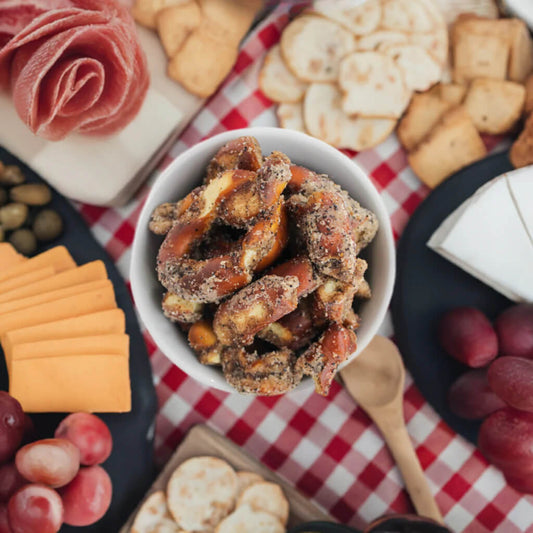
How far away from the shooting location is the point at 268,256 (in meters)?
0.54

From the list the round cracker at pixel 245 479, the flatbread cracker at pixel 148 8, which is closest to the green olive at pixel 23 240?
the flatbread cracker at pixel 148 8

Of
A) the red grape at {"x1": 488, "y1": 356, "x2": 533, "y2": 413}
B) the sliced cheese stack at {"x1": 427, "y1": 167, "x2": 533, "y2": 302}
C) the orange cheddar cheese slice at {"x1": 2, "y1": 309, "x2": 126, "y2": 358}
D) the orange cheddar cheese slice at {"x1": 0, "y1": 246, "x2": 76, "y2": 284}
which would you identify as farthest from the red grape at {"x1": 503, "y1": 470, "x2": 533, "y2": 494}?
the orange cheddar cheese slice at {"x1": 0, "y1": 246, "x2": 76, "y2": 284}

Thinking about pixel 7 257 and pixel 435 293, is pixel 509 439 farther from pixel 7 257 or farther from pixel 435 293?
pixel 7 257

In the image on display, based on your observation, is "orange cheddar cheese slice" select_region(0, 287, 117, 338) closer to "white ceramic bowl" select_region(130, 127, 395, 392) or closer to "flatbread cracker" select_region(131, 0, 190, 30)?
"white ceramic bowl" select_region(130, 127, 395, 392)

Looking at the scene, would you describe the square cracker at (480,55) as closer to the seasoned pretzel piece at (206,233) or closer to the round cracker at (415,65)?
the round cracker at (415,65)

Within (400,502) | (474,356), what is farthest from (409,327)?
(400,502)

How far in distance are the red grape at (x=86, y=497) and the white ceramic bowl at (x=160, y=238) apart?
0.27 metres

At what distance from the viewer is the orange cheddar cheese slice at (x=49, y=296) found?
77 centimetres

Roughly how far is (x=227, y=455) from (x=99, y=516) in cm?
19

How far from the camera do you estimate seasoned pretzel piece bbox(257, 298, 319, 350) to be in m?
0.57

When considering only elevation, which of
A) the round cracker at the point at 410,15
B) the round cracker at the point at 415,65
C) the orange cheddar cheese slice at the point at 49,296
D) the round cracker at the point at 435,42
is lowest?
the orange cheddar cheese slice at the point at 49,296

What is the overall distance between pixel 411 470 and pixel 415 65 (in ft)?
1.95

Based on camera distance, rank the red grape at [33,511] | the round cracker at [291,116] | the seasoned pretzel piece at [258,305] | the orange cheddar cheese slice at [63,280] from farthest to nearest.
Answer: the round cracker at [291,116], the orange cheddar cheese slice at [63,280], the red grape at [33,511], the seasoned pretzel piece at [258,305]

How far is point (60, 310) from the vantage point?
0.78m
